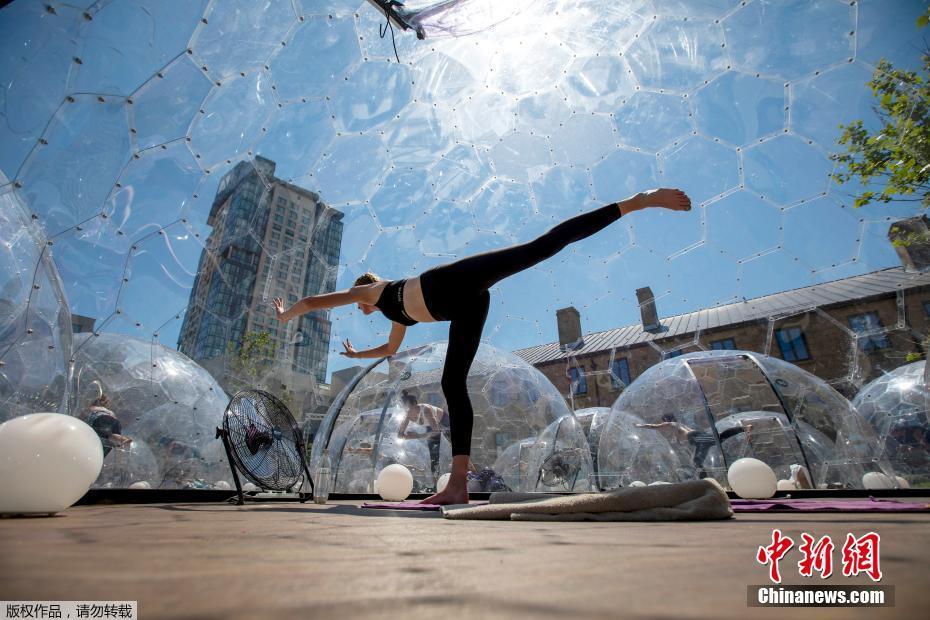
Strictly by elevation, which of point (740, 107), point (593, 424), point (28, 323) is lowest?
point (593, 424)

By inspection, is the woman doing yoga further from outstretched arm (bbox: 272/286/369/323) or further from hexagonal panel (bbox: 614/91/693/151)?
hexagonal panel (bbox: 614/91/693/151)

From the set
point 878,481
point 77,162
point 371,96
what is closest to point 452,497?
point 77,162

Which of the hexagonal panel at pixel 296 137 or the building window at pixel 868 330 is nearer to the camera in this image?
the hexagonal panel at pixel 296 137

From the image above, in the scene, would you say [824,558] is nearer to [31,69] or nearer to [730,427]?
[31,69]

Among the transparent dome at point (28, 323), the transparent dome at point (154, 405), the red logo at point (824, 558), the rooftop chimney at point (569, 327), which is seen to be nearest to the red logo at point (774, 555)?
the red logo at point (824, 558)

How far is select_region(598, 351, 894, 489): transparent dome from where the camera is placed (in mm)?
7473

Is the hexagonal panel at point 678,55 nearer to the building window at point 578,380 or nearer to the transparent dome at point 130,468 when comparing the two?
the transparent dome at point 130,468

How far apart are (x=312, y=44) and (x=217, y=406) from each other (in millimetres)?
7413

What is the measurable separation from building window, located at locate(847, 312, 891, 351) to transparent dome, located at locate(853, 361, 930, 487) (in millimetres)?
1803

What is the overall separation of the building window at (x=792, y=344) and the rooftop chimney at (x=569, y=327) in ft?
24.9

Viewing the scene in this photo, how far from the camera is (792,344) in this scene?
1333 centimetres

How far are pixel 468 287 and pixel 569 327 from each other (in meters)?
17.9

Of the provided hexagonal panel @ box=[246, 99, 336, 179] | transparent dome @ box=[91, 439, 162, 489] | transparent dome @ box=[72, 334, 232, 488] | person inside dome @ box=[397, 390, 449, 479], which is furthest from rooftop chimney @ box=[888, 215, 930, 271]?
transparent dome @ box=[91, 439, 162, 489]

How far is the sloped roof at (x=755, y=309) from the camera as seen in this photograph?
1100 centimetres
